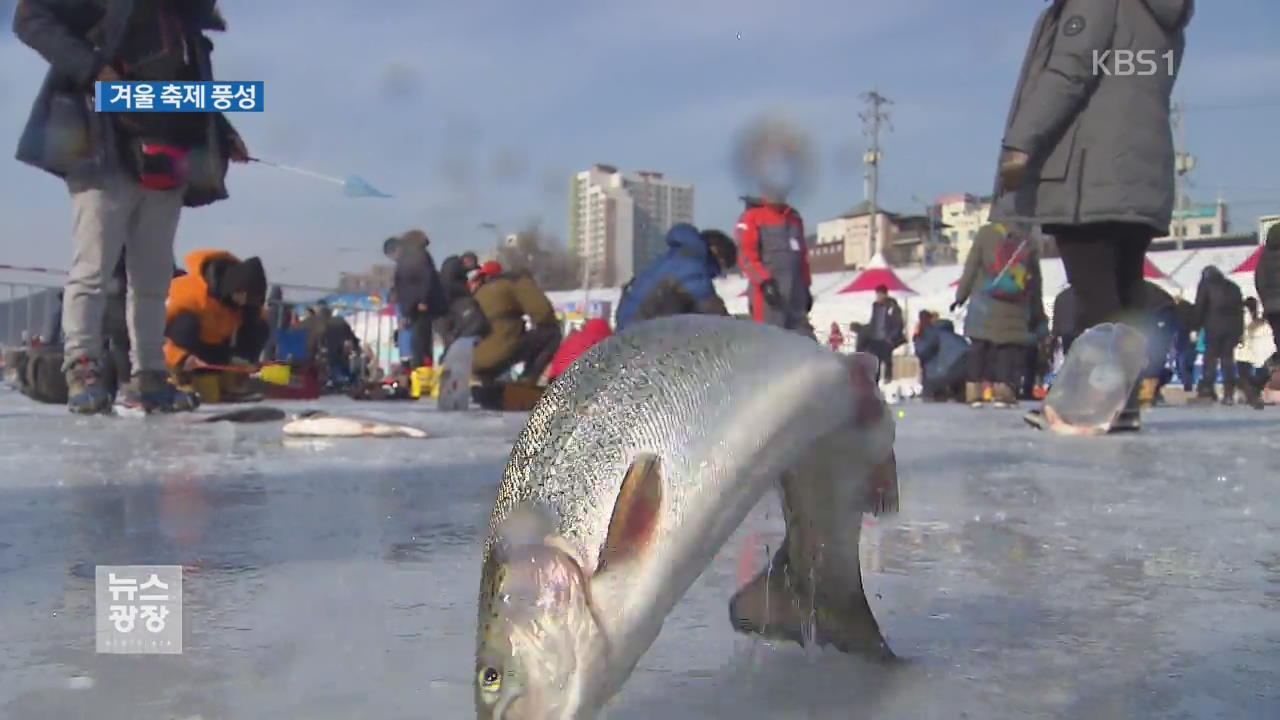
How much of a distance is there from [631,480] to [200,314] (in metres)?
5.29

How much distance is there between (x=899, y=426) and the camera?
386cm

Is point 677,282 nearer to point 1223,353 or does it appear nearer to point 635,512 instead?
point 635,512

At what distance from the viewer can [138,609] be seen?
3.02 feet

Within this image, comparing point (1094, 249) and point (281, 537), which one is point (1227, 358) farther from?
point (281, 537)

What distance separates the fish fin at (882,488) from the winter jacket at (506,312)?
514 cm

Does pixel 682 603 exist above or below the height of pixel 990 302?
below

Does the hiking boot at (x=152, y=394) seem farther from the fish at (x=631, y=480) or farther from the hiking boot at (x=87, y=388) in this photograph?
the fish at (x=631, y=480)

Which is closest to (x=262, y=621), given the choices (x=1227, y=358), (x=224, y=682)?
(x=224, y=682)

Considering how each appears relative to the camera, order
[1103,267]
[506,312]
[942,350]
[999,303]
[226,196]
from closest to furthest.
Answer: [1103,267] → [226,196] → [506,312] → [999,303] → [942,350]

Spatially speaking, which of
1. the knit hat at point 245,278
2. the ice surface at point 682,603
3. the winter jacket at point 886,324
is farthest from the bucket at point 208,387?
the winter jacket at point 886,324

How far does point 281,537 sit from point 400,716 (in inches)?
29.4

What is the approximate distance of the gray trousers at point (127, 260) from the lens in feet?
11.7

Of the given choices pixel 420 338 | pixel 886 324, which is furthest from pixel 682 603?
pixel 886 324

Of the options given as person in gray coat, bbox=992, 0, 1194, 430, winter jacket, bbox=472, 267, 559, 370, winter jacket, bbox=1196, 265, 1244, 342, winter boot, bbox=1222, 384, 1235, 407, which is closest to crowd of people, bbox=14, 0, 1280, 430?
person in gray coat, bbox=992, 0, 1194, 430
